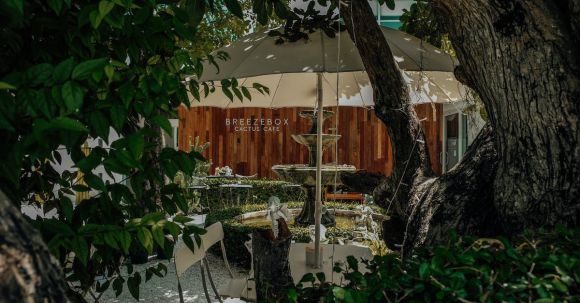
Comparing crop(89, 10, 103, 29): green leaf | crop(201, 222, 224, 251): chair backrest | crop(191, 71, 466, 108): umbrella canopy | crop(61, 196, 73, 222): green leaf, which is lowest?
crop(201, 222, 224, 251): chair backrest

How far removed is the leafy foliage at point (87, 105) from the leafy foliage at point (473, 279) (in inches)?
25.5

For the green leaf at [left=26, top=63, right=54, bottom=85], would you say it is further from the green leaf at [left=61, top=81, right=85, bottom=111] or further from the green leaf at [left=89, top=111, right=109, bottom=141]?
the green leaf at [left=89, top=111, right=109, bottom=141]

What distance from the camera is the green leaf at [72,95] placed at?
1332 mm

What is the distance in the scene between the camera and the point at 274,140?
52.4ft

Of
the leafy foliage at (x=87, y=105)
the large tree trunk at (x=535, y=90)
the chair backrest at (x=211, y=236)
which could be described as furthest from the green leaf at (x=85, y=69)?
the chair backrest at (x=211, y=236)

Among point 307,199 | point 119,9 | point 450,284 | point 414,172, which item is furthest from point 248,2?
point 450,284

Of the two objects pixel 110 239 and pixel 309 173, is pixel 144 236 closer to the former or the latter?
pixel 110 239

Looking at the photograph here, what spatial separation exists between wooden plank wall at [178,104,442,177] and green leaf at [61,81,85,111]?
1370 cm

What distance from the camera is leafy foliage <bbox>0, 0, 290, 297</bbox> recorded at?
4.58 feet

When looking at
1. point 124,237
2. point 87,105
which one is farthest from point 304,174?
point 124,237

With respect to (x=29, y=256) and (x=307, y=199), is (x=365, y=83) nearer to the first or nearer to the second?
(x=307, y=199)

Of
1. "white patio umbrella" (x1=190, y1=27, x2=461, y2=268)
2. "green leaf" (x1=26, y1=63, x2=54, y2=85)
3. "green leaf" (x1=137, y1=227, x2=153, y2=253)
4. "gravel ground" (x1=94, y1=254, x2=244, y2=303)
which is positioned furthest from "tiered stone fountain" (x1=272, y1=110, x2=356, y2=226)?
Answer: "green leaf" (x1=26, y1=63, x2=54, y2=85)

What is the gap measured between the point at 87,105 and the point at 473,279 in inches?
53.9

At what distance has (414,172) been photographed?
3.92 m
